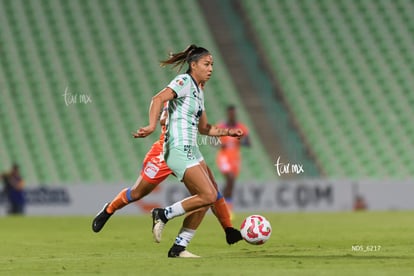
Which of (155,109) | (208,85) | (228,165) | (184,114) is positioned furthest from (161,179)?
(208,85)

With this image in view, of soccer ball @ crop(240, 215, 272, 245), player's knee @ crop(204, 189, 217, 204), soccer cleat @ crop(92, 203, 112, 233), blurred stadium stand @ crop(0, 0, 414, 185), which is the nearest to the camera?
player's knee @ crop(204, 189, 217, 204)

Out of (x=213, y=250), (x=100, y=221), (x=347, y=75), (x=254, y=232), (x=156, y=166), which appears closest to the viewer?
(x=254, y=232)

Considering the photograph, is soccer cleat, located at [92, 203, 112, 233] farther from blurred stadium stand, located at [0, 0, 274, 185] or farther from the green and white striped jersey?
blurred stadium stand, located at [0, 0, 274, 185]

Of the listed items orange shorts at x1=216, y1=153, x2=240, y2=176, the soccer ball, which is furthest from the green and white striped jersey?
orange shorts at x1=216, y1=153, x2=240, y2=176

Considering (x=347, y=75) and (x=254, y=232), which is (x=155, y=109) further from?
(x=347, y=75)

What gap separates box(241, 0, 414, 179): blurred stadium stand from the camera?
903 inches

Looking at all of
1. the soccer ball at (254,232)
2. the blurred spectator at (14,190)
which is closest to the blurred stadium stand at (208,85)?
the blurred spectator at (14,190)

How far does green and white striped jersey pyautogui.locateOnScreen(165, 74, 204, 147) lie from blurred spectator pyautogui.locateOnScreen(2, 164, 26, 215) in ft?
39.8

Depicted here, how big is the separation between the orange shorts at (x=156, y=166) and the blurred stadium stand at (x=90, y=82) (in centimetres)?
1117

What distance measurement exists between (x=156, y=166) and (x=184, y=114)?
3.24 ft

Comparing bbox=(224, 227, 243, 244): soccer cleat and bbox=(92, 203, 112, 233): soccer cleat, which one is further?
bbox=(92, 203, 112, 233): soccer cleat

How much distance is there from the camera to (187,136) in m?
9.02

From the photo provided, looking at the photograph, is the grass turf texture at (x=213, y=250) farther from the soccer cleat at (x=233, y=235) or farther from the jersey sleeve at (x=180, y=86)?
the jersey sleeve at (x=180, y=86)

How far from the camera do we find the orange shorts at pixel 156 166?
9789mm
